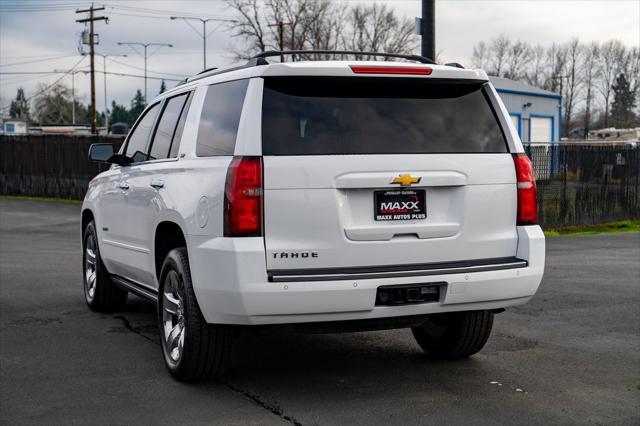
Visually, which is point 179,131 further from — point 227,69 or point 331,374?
point 331,374

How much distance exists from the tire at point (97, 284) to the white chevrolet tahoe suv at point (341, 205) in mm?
2600

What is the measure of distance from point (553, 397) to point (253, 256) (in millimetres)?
2075

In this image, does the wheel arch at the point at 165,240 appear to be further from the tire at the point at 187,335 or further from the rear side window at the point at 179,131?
the rear side window at the point at 179,131

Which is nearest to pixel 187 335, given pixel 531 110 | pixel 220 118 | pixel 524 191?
pixel 220 118

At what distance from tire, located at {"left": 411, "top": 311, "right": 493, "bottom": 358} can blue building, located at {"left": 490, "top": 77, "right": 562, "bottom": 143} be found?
3511 centimetres

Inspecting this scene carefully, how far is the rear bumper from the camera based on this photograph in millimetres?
5230

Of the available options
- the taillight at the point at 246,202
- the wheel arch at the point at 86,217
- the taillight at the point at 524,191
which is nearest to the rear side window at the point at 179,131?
the taillight at the point at 246,202

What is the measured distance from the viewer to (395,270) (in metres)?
5.45

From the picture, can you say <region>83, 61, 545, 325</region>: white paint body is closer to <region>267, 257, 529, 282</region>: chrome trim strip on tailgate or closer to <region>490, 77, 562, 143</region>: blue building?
<region>267, 257, 529, 282</region>: chrome trim strip on tailgate

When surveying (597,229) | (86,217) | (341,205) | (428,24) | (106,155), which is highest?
(428,24)

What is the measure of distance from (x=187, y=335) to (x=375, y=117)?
1793mm

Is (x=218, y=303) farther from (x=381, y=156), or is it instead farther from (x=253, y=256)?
(x=381, y=156)

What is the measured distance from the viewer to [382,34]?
260ft

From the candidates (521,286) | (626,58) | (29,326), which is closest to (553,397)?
(521,286)
